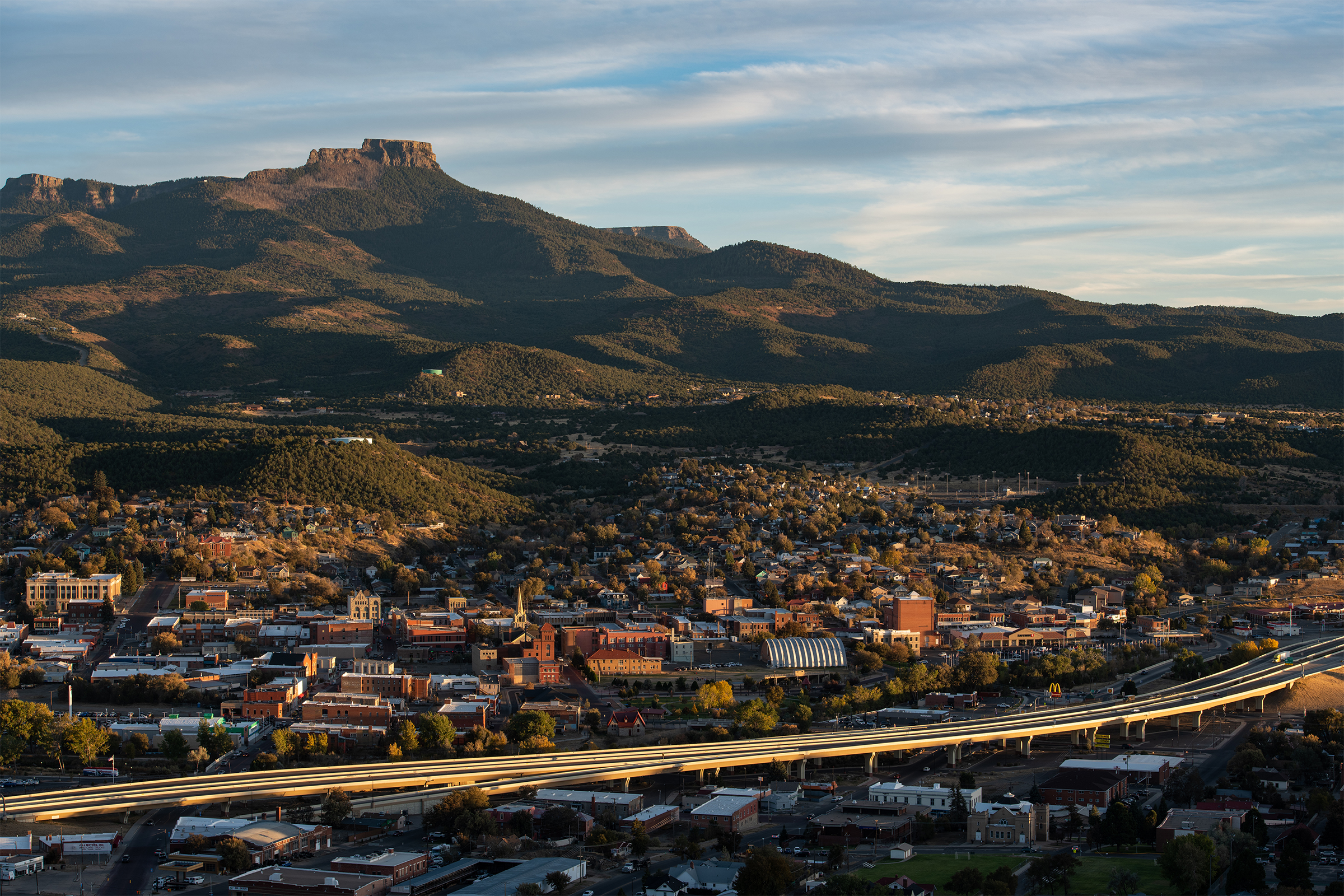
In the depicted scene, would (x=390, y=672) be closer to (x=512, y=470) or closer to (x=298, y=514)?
(x=298, y=514)

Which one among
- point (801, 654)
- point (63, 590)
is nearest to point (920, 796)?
point (801, 654)

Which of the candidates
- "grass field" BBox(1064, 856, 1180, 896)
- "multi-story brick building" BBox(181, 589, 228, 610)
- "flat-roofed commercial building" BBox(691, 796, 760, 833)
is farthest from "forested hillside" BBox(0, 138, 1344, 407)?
"grass field" BBox(1064, 856, 1180, 896)

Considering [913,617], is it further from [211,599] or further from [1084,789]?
[211,599]

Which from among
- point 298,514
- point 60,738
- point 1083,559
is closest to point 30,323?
point 298,514

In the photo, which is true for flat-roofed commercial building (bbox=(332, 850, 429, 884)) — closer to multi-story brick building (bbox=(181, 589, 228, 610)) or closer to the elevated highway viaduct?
the elevated highway viaduct

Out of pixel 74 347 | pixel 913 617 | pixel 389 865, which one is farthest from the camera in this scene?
pixel 74 347

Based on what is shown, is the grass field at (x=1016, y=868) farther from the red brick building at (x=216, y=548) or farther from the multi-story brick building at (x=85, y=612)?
the red brick building at (x=216, y=548)

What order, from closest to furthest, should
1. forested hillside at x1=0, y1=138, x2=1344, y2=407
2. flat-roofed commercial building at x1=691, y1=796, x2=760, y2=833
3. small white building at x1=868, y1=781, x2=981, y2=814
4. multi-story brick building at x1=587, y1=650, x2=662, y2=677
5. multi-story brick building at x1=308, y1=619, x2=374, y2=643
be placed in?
flat-roofed commercial building at x1=691, y1=796, x2=760, y2=833, small white building at x1=868, y1=781, x2=981, y2=814, multi-story brick building at x1=587, y1=650, x2=662, y2=677, multi-story brick building at x1=308, y1=619, x2=374, y2=643, forested hillside at x1=0, y1=138, x2=1344, y2=407
